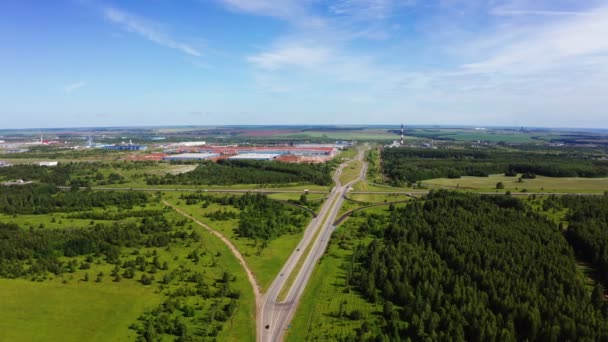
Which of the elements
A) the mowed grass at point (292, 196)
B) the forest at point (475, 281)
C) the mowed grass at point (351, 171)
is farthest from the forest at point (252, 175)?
the forest at point (475, 281)

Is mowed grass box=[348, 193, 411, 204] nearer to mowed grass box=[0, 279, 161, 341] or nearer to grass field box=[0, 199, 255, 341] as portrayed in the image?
grass field box=[0, 199, 255, 341]

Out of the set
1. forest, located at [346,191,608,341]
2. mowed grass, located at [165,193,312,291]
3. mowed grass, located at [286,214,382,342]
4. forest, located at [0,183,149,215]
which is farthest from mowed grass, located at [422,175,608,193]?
forest, located at [0,183,149,215]

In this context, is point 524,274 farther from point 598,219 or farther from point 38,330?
point 38,330

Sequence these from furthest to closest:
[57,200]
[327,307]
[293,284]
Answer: [57,200] < [293,284] < [327,307]

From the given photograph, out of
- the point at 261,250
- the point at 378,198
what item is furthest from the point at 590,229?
the point at 261,250

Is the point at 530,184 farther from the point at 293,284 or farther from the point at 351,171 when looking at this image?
the point at 293,284

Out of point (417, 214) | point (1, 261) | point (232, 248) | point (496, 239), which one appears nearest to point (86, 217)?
point (1, 261)
